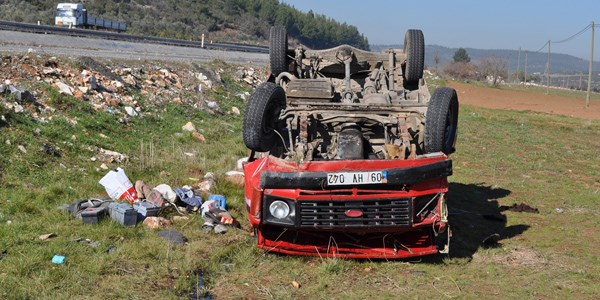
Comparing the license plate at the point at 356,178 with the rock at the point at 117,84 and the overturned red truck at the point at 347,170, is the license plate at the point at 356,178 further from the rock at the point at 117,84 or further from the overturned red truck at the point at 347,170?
the rock at the point at 117,84

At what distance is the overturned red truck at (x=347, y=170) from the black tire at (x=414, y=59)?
1.38 ft

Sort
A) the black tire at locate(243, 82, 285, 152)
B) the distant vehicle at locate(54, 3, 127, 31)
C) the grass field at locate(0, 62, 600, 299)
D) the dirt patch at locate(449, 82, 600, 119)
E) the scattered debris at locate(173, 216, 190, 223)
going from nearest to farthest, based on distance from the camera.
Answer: the grass field at locate(0, 62, 600, 299) → the black tire at locate(243, 82, 285, 152) → the scattered debris at locate(173, 216, 190, 223) → the dirt patch at locate(449, 82, 600, 119) → the distant vehicle at locate(54, 3, 127, 31)

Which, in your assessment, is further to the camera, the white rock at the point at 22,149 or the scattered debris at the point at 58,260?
the white rock at the point at 22,149

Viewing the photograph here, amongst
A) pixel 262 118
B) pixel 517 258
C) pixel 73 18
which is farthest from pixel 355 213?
pixel 73 18

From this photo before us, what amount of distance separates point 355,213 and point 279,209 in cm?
66

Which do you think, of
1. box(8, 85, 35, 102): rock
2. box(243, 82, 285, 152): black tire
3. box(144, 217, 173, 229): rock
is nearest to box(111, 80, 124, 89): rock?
box(8, 85, 35, 102): rock

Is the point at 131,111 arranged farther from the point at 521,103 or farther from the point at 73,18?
the point at 521,103

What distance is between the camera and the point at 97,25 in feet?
131

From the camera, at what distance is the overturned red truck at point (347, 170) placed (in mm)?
5441

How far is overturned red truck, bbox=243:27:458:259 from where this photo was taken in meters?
5.44

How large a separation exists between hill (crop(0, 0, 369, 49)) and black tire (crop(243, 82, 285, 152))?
39487 millimetres

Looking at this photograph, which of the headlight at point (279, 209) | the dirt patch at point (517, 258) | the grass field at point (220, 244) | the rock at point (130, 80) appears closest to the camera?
the grass field at point (220, 244)

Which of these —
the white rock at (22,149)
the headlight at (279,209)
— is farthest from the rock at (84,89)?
the headlight at (279,209)

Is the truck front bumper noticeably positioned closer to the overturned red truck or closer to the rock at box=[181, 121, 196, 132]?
the overturned red truck
